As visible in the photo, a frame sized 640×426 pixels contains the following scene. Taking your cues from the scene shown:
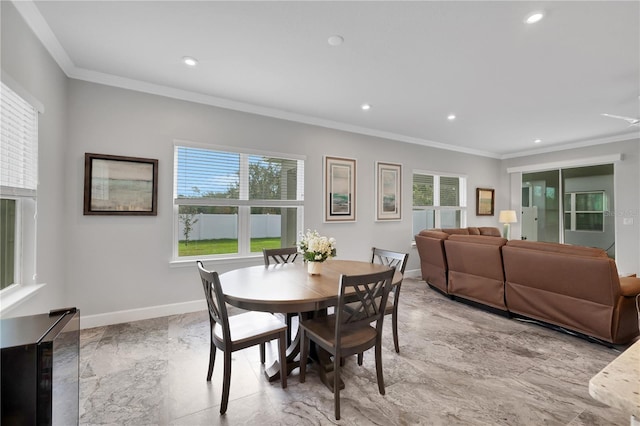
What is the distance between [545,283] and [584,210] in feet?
14.3

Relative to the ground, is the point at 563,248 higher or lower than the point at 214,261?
higher

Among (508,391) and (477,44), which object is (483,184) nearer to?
(477,44)

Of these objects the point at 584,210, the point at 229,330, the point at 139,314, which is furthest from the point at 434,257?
the point at 584,210

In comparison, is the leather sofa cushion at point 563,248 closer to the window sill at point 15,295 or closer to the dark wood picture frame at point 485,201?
the dark wood picture frame at point 485,201

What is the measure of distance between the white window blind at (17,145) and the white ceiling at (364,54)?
653 millimetres

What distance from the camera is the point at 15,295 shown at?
6.61 ft

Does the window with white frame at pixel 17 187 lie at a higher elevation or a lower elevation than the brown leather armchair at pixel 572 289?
higher

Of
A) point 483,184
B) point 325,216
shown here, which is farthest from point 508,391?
point 483,184

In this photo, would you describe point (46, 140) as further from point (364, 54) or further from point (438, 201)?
point (438, 201)

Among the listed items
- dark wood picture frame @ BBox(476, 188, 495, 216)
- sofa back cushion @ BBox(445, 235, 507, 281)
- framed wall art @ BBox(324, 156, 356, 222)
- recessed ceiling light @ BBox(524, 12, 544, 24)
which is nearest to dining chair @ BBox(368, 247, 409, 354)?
sofa back cushion @ BBox(445, 235, 507, 281)

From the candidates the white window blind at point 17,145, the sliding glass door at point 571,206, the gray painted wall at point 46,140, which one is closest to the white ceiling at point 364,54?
the gray painted wall at point 46,140

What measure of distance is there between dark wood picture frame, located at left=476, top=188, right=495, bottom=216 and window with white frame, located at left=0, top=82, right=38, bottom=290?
736 cm

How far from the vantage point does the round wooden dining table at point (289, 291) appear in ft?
5.81

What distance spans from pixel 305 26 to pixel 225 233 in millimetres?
2613
